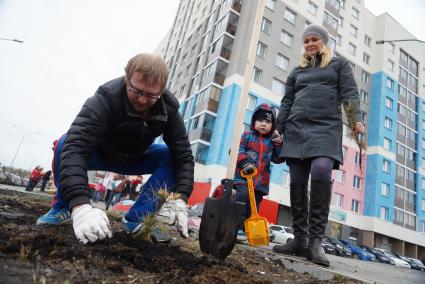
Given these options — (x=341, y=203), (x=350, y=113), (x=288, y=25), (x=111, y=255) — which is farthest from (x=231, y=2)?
(x=111, y=255)

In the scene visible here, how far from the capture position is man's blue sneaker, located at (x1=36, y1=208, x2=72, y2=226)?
2.29 metres

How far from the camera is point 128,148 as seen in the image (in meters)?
2.53

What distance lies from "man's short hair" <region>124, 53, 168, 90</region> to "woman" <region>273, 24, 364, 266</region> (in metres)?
1.58

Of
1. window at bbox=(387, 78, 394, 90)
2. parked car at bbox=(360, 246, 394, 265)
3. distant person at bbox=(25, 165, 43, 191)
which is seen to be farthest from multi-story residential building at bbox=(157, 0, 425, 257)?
distant person at bbox=(25, 165, 43, 191)

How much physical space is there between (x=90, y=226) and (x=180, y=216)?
2.27ft

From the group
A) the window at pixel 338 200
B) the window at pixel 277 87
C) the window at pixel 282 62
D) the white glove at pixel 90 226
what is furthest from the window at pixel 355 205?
the white glove at pixel 90 226

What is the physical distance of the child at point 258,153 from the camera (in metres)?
3.60

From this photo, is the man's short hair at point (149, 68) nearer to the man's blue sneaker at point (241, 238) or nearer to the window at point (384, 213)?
the man's blue sneaker at point (241, 238)

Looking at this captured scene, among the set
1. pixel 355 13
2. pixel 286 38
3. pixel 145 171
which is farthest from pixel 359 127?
pixel 355 13

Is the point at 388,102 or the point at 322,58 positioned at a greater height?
the point at 388,102

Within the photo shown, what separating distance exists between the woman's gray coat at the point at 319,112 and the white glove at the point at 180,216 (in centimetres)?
130

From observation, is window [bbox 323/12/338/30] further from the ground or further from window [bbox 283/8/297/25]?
the ground

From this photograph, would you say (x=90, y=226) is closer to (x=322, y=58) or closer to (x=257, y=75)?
(x=322, y=58)

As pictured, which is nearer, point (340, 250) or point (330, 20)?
point (340, 250)
